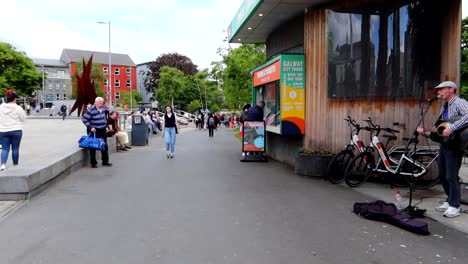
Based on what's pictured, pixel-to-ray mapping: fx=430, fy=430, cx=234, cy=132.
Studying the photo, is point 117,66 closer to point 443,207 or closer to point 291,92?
point 291,92

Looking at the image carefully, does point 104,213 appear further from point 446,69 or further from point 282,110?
point 446,69

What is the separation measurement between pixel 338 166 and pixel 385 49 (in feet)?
7.97

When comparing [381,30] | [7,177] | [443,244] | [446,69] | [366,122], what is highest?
[381,30]

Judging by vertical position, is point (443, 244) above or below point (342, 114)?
below

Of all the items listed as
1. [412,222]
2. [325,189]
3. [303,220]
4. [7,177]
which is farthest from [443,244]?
[7,177]

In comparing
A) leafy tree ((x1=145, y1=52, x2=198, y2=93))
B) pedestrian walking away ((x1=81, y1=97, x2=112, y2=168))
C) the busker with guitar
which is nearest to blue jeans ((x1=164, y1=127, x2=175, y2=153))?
pedestrian walking away ((x1=81, y1=97, x2=112, y2=168))

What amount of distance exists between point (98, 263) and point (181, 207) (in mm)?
2307

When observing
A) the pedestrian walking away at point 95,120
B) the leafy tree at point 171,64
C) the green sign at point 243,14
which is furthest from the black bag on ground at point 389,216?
the leafy tree at point 171,64

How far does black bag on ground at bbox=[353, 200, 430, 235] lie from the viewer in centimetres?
506

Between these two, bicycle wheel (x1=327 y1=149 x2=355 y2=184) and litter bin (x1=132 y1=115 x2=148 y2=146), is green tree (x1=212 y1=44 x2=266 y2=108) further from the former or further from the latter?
bicycle wheel (x1=327 y1=149 x2=355 y2=184)

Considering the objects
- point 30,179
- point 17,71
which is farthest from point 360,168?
point 17,71

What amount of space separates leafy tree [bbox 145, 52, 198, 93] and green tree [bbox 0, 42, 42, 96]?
2230 centimetres

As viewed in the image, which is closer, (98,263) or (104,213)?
→ (98,263)

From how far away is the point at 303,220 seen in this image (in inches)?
221
